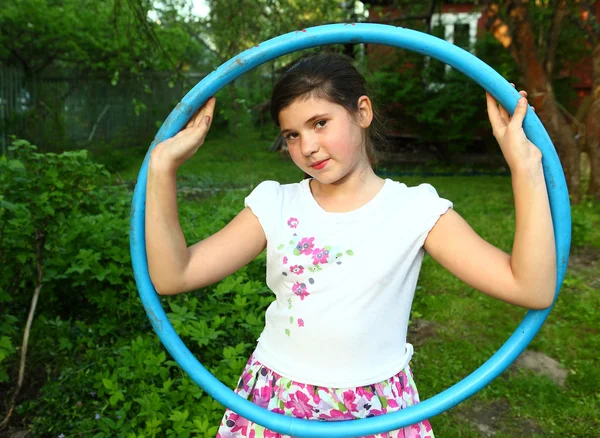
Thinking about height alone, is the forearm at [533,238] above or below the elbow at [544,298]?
above

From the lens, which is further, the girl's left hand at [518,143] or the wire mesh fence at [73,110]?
the wire mesh fence at [73,110]

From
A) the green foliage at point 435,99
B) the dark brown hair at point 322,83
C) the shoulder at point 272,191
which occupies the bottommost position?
the shoulder at point 272,191

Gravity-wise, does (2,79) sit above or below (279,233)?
above

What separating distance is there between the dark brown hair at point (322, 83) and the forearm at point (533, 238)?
1.69ft

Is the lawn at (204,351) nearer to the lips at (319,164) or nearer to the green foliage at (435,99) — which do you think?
the lips at (319,164)

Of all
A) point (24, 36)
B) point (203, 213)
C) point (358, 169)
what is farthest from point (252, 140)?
point (358, 169)

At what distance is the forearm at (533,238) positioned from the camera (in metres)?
1.53

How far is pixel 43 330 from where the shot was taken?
3.62 meters

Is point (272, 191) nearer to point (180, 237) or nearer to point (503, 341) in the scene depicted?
point (180, 237)

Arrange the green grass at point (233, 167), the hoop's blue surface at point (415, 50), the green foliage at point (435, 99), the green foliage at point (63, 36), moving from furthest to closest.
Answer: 1. the green foliage at point (435, 99)
2. the green foliage at point (63, 36)
3. the green grass at point (233, 167)
4. the hoop's blue surface at point (415, 50)

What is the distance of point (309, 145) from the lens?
67.5 inches

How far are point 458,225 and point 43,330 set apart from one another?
2.75 metres

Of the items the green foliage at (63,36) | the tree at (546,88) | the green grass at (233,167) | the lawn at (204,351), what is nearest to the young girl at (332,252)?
the lawn at (204,351)

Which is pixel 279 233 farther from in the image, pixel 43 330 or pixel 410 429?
pixel 43 330
